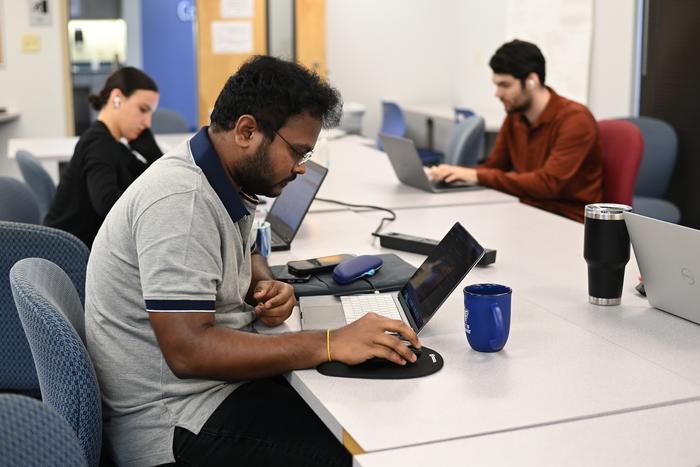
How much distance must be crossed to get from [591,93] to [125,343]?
178 inches

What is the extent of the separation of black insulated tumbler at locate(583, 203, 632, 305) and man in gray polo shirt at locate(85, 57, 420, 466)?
21.7 inches

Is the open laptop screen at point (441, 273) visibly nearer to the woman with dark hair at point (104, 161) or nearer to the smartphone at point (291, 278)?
the smartphone at point (291, 278)

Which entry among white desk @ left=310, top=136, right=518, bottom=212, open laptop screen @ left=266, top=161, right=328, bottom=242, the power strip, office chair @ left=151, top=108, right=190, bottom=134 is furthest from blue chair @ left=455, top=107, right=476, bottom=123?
the power strip

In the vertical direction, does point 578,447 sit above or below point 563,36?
below

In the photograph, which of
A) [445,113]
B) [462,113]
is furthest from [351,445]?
[445,113]

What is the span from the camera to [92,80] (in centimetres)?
895

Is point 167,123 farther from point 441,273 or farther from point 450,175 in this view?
point 441,273

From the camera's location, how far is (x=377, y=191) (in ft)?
11.6

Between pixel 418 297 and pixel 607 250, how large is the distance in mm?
447

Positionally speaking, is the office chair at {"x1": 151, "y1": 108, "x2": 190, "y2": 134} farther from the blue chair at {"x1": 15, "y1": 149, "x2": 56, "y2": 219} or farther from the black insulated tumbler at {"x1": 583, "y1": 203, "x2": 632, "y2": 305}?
the black insulated tumbler at {"x1": 583, "y1": 203, "x2": 632, "y2": 305}

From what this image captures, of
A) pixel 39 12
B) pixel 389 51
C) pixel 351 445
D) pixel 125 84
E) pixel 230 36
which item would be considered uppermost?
pixel 39 12

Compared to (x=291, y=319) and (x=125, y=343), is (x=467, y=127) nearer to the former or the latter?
(x=291, y=319)

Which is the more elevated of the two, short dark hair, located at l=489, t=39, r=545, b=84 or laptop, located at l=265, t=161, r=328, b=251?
short dark hair, located at l=489, t=39, r=545, b=84

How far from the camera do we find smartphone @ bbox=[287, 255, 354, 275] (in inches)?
85.4
